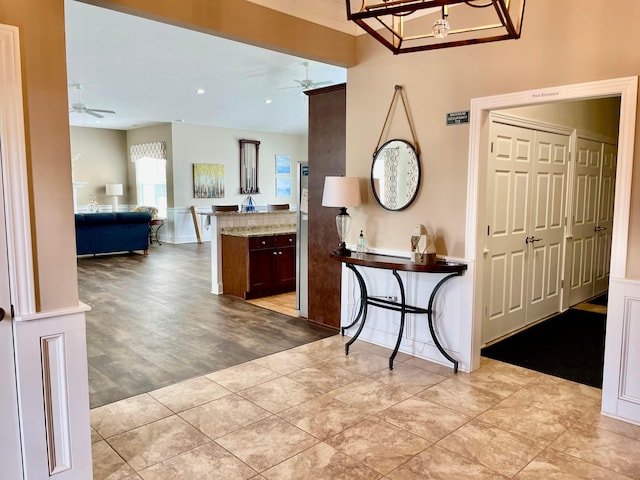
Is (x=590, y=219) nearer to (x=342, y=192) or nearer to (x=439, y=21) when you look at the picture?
(x=342, y=192)

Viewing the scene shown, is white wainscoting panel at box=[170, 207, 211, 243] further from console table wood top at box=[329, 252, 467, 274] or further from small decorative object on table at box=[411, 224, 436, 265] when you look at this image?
small decorative object on table at box=[411, 224, 436, 265]

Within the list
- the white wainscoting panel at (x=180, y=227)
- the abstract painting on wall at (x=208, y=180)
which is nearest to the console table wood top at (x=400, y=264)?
the white wainscoting panel at (x=180, y=227)

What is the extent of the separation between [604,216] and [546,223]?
165 centimetres

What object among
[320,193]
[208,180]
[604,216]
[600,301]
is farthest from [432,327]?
[208,180]

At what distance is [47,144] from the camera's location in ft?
6.73

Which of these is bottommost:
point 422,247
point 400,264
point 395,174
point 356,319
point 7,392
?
point 356,319

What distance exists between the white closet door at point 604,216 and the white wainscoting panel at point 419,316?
3.14 metres

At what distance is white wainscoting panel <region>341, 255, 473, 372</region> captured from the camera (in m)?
3.58

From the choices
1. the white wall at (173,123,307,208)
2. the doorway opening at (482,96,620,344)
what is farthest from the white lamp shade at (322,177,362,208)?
the white wall at (173,123,307,208)

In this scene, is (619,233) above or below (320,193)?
below

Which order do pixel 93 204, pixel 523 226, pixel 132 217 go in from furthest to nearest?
1. pixel 93 204
2. pixel 132 217
3. pixel 523 226

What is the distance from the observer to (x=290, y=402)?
3.04 meters

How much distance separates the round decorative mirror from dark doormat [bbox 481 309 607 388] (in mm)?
1515

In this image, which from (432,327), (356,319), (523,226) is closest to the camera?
(432,327)
